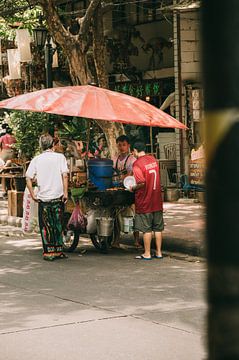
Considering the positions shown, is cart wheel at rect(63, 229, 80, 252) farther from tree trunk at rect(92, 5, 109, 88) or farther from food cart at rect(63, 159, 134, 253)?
tree trunk at rect(92, 5, 109, 88)

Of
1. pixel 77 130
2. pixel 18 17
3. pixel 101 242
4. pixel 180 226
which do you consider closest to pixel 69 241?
pixel 101 242

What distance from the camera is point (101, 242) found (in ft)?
42.0

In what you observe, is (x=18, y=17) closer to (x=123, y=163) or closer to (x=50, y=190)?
(x=123, y=163)

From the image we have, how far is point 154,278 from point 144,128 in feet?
43.8

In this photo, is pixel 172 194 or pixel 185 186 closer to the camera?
pixel 185 186

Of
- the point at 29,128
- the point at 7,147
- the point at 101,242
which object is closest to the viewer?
the point at 101,242

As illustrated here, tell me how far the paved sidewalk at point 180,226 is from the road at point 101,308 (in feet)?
1.80

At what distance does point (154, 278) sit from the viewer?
10.1 m

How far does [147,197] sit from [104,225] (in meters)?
0.96

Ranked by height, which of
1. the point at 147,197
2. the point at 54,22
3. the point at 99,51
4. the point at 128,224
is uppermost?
the point at 54,22

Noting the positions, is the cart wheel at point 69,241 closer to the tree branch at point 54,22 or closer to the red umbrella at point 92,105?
the red umbrella at point 92,105

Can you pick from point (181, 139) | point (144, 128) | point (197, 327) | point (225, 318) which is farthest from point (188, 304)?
point (144, 128)

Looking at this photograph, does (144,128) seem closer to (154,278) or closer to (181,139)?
(181,139)

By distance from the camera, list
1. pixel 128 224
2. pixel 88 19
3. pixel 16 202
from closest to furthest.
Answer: pixel 128 224 → pixel 88 19 → pixel 16 202
